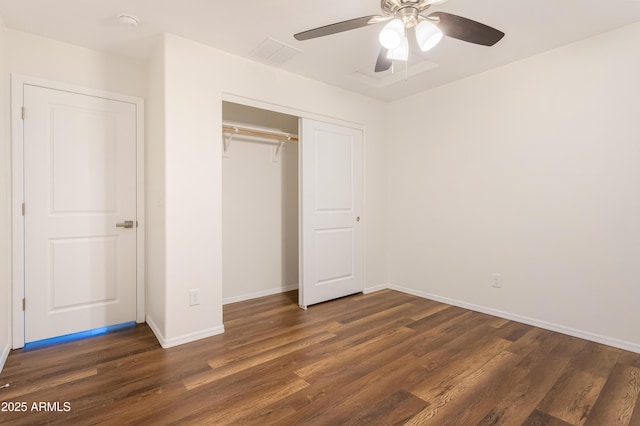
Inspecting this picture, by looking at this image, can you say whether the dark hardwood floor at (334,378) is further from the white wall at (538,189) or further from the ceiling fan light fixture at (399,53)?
the ceiling fan light fixture at (399,53)

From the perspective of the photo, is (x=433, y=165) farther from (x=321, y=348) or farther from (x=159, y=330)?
(x=159, y=330)

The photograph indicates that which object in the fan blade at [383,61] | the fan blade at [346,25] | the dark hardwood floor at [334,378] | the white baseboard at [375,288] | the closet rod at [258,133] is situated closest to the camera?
the dark hardwood floor at [334,378]

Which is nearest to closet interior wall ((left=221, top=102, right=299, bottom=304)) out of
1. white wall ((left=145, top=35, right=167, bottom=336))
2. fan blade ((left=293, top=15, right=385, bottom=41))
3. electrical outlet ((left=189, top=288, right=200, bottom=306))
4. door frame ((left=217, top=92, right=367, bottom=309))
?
door frame ((left=217, top=92, right=367, bottom=309))

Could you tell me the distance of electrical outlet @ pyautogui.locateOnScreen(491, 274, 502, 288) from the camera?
3.12 metres

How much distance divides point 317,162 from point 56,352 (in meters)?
2.71

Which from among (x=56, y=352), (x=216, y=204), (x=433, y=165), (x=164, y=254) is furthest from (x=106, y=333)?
(x=433, y=165)

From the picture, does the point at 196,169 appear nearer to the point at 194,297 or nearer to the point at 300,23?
the point at 194,297

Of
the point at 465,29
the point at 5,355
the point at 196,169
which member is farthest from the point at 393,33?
the point at 5,355

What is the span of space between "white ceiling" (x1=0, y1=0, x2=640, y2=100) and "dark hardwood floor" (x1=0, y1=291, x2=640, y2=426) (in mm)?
2371

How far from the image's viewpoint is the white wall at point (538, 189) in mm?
2438

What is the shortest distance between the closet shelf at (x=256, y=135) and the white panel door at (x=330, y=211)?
1.48ft

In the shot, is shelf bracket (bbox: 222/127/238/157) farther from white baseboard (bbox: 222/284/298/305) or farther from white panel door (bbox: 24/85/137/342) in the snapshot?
white baseboard (bbox: 222/284/298/305)

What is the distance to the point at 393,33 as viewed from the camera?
5.56 feet

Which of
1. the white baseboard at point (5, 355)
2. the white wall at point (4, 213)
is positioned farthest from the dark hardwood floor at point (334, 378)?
the white wall at point (4, 213)
